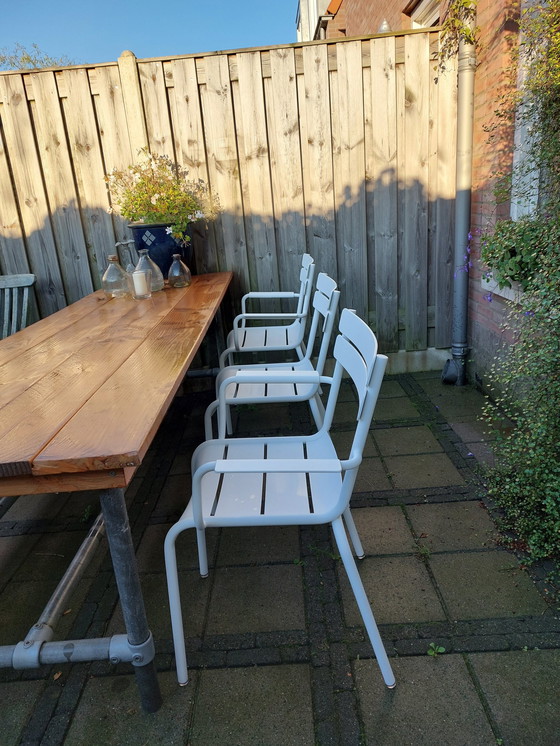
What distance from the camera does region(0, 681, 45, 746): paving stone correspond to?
1416mm

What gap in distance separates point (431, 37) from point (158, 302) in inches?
90.6

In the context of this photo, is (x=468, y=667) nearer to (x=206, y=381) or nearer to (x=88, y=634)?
(x=88, y=634)

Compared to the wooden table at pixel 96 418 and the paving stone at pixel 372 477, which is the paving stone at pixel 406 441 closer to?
the paving stone at pixel 372 477

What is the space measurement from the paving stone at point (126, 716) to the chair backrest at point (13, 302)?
233 centimetres

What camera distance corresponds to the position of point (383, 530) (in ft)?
7.02

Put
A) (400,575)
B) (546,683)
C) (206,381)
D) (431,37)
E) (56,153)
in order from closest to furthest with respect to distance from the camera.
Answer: (546,683), (400,575), (431,37), (56,153), (206,381)

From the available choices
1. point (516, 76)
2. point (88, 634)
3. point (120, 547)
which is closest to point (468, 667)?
point (120, 547)

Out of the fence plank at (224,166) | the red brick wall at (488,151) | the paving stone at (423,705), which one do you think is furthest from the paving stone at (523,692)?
the fence plank at (224,166)

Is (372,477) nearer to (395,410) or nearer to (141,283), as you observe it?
(395,410)

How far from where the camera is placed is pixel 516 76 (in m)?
2.75

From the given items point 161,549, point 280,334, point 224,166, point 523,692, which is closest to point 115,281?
point 280,334

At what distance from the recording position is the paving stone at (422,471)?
2.45 m

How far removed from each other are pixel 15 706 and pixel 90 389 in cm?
89

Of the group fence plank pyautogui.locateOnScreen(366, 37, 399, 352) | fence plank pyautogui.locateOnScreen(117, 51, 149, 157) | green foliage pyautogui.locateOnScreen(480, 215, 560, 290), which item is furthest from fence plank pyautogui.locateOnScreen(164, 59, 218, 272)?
green foliage pyautogui.locateOnScreen(480, 215, 560, 290)
